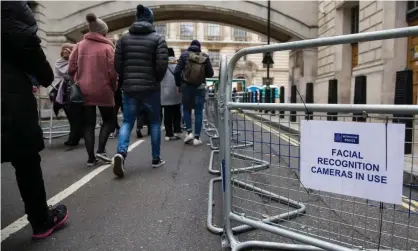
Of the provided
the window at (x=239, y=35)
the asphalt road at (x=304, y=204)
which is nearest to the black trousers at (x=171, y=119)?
the asphalt road at (x=304, y=204)

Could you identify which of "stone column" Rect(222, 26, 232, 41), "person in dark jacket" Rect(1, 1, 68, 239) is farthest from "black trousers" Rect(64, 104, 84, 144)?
"stone column" Rect(222, 26, 232, 41)

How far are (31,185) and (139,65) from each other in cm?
243

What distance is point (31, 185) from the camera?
257cm

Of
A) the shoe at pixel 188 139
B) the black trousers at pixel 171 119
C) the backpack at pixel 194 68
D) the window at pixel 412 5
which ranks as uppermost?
the window at pixel 412 5

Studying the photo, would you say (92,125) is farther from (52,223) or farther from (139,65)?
(52,223)

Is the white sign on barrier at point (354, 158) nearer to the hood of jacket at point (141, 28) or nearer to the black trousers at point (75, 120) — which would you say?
the hood of jacket at point (141, 28)

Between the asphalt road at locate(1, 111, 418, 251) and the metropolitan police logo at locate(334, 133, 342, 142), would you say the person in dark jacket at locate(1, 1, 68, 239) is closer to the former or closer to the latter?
the asphalt road at locate(1, 111, 418, 251)

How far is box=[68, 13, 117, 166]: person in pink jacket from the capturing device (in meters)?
4.98

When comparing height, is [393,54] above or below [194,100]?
above

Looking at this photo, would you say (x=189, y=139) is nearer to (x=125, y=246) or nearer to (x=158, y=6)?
(x=125, y=246)

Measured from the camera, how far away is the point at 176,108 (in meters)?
8.24

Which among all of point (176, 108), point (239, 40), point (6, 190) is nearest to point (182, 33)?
point (239, 40)

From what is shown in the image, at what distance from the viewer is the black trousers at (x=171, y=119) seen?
7778 mm

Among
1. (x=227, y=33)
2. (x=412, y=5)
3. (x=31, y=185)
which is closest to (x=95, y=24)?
(x=31, y=185)
